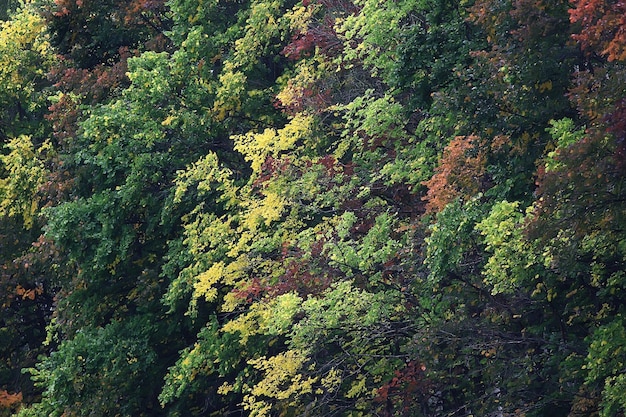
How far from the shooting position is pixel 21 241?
28.2m

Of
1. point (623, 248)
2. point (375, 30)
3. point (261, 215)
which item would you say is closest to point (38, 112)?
point (261, 215)

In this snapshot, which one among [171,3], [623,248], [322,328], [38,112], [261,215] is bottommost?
[623,248]

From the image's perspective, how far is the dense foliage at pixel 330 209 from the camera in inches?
562

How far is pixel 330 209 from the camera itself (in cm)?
2098

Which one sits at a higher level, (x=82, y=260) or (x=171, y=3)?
(x=171, y=3)

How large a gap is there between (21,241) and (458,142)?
14.4 meters

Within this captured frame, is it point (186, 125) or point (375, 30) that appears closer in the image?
point (375, 30)

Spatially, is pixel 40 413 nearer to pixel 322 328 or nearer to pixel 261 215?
pixel 261 215

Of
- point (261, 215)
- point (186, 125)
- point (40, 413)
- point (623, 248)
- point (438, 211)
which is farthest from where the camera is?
point (40, 413)

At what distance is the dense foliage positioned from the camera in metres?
14.3

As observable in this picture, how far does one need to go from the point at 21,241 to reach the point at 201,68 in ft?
26.2

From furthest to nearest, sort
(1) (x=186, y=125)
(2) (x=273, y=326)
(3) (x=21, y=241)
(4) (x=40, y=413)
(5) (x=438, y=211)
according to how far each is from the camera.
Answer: (3) (x=21, y=241)
(4) (x=40, y=413)
(1) (x=186, y=125)
(2) (x=273, y=326)
(5) (x=438, y=211)

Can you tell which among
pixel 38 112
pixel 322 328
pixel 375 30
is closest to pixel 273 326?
pixel 322 328

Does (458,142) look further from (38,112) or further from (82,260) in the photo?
(38,112)
